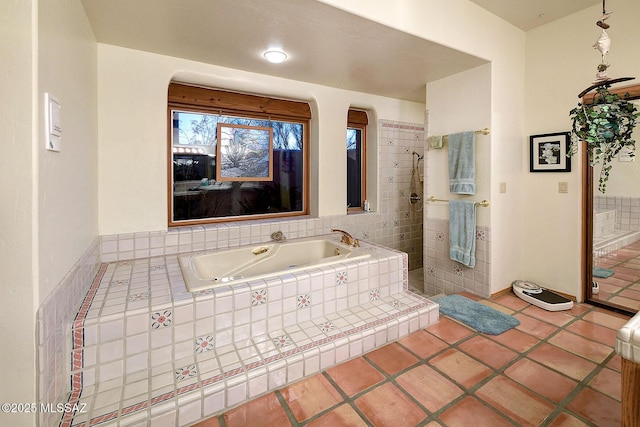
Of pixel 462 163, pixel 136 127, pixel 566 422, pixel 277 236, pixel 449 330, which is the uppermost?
pixel 136 127

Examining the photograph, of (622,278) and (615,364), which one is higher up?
(622,278)

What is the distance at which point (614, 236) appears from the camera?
8.08ft

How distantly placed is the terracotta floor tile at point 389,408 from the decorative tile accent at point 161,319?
105 centimetres

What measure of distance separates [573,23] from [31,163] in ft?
12.1

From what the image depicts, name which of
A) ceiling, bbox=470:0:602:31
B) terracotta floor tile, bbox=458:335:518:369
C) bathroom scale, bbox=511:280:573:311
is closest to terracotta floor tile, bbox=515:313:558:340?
bathroom scale, bbox=511:280:573:311

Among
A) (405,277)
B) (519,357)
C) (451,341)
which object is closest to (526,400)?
(519,357)

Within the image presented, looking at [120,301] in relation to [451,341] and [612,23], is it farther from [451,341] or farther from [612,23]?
[612,23]

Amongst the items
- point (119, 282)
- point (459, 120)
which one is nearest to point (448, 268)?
point (459, 120)

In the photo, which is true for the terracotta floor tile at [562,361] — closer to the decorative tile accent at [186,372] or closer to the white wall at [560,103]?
the white wall at [560,103]

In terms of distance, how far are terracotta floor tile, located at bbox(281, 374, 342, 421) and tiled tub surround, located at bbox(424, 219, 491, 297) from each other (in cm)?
181

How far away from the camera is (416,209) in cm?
393

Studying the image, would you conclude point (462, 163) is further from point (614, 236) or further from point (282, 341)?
point (282, 341)

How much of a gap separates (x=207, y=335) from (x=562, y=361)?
2.10m

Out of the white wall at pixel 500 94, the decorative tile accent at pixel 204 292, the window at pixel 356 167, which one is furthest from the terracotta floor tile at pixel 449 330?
the window at pixel 356 167
